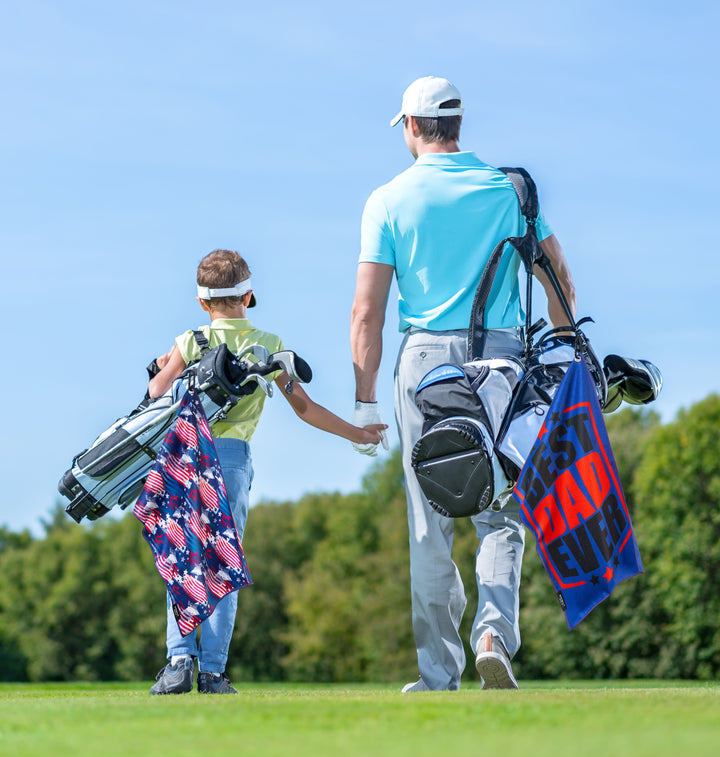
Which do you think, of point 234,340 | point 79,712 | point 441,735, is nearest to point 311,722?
point 441,735

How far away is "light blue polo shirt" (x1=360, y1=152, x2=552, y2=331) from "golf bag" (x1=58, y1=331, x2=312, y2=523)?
2.41 feet

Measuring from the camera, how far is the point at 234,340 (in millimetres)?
5996

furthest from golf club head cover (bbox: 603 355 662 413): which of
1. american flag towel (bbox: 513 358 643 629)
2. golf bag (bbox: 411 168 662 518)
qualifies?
american flag towel (bbox: 513 358 643 629)

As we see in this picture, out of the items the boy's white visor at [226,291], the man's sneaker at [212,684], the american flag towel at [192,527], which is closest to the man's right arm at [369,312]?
the boy's white visor at [226,291]

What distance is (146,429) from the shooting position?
5.70 metres

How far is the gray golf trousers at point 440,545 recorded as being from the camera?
5332 mm

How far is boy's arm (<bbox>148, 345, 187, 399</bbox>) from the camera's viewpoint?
5.97 m

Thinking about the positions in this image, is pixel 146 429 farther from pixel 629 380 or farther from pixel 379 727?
pixel 379 727

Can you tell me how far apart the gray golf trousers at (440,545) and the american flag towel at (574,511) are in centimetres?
36

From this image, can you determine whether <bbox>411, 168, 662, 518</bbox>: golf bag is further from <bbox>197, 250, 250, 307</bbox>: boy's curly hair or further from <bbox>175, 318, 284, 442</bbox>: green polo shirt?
<bbox>197, 250, 250, 307</bbox>: boy's curly hair

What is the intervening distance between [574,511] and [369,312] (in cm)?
151

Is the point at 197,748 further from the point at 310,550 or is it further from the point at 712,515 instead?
the point at 310,550

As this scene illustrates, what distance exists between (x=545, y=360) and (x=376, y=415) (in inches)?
43.8

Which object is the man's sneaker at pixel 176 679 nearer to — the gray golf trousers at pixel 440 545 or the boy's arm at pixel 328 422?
the gray golf trousers at pixel 440 545
